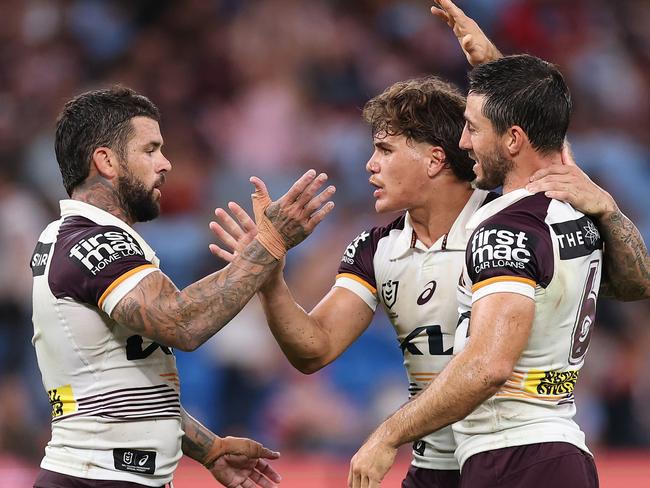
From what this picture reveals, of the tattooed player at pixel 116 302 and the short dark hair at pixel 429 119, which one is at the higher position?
the short dark hair at pixel 429 119

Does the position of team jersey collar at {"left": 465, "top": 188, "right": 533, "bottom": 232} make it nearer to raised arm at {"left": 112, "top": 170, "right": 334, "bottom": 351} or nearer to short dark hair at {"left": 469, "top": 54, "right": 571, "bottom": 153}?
short dark hair at {"left": 469, "top": 54, "right": 571, "bottom": 153}

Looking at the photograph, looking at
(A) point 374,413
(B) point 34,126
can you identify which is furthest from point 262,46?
(A) point 374,413

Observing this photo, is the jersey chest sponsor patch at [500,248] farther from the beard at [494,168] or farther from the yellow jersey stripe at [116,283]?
the yellow jersey stripe at [116,283]

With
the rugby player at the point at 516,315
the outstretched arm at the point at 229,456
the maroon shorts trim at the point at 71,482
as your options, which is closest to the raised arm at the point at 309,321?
the outstretched arm at the point at 229,456

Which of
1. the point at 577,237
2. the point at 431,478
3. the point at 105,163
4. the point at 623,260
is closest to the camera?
the point at 577,237

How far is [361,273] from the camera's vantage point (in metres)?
4.95

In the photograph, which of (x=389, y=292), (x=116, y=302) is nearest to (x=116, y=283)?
(x=116, y=302)

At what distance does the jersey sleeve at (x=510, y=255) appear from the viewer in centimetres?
375

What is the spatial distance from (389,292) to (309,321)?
37 cm

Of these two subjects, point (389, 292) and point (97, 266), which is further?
point (389, 292)

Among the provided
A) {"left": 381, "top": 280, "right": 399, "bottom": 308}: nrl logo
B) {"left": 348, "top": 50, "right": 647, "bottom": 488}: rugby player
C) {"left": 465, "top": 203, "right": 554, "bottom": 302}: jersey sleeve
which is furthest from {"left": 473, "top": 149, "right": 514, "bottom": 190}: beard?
{"left": 381, "top": 280, "right": 399, "bottom": 308}: nrl logo

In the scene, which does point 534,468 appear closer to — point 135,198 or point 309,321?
point 309,321

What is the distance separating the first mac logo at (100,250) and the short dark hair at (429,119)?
4.50ft

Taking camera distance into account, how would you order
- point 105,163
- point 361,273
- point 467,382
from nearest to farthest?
point 467,382 < point 105,163 < point 361,273
